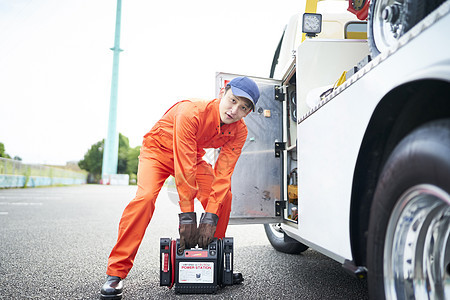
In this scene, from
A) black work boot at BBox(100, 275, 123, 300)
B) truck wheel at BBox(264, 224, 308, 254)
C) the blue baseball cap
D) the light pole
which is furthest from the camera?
the light pole

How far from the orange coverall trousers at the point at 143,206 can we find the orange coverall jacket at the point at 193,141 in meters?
0.08

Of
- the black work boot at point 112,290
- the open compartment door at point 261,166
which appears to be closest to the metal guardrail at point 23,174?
the open compartment door at point 261,166

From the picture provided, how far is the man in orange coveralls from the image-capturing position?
2223 millimetres

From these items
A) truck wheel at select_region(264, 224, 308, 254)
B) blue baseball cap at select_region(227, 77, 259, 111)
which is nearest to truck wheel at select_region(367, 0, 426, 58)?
blue baseball cap at select_region(227, 77, 259, 111)

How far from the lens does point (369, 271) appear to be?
1.13 meters

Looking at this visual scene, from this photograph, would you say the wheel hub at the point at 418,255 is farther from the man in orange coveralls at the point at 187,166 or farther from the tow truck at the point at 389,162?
the man in orange coveralls at the point at 187,166

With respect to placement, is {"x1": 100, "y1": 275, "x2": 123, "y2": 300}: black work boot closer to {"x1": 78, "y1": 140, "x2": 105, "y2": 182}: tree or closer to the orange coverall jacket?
the orange coverall jacket

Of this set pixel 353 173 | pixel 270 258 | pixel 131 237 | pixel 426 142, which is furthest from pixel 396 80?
pixel 270 258

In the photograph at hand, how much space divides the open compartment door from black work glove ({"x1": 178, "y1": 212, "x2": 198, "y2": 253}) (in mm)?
1024

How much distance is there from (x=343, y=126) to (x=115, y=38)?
52016mm

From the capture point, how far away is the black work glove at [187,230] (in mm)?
2197

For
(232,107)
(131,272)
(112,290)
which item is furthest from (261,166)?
(112,290)

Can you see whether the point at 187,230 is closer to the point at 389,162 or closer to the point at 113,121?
the point at 389,162

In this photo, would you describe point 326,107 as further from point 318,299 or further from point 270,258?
point 270,258
